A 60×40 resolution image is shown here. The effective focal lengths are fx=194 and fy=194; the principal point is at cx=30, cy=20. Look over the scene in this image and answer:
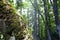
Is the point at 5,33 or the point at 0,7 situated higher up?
the point at 0,7

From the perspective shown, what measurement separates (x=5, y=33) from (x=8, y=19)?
0.29 meters

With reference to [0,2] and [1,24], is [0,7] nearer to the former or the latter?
[0,2]

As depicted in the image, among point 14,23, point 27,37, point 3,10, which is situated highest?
point 3,10

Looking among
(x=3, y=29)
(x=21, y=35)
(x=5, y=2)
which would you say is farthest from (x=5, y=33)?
(x=5, y=2)

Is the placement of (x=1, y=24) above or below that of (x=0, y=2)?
below

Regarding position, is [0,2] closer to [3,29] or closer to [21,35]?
[3,29]

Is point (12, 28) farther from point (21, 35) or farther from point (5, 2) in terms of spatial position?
point (5, 2)

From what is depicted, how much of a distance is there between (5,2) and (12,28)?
0.54m

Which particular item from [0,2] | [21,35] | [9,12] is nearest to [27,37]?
[21,35]

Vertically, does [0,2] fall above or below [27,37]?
above

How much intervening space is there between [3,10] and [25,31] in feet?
1.95

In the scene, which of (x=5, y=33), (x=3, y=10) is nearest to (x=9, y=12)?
(x=3, y=10)

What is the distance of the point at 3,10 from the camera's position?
3781mm

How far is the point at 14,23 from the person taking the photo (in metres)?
3.80
